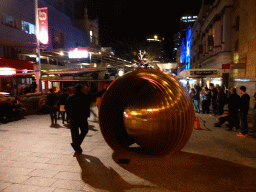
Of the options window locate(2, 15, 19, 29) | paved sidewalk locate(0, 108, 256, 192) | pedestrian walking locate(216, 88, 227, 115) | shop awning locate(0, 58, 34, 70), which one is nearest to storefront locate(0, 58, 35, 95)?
shop awning locate(0, 58, 34, 70)

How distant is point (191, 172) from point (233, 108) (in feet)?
14.8

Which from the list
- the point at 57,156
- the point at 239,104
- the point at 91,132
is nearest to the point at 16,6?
the point at 91,132

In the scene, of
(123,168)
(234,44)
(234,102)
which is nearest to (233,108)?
(234,102)

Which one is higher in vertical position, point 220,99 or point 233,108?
point 220,99

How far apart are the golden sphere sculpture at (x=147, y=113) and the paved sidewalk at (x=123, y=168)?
499 millimetres

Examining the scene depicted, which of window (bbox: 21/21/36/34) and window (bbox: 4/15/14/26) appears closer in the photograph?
window (bbox: 4/15/14/26)

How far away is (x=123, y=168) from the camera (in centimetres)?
459

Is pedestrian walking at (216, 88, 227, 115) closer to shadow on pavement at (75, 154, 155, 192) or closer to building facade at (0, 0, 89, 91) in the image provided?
shadow on pavement at (75, 154, 155, 192)

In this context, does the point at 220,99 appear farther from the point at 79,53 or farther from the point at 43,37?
the point at 43,37

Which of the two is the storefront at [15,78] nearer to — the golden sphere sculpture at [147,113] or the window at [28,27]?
the window at [28,27]

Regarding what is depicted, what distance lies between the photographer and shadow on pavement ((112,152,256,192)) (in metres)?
3.76

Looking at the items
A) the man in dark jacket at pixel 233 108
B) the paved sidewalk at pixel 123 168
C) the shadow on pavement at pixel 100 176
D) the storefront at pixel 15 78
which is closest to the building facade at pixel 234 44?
the man in dark jacket at pixel 233 108

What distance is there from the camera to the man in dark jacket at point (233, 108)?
7.59 m

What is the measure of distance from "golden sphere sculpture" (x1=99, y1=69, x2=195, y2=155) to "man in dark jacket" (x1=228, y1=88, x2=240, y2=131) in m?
3.49
